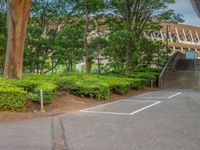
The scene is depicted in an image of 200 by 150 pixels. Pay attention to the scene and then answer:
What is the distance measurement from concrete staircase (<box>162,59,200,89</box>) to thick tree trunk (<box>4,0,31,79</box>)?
62.7ft

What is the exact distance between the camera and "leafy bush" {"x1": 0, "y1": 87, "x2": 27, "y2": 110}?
1278 cm

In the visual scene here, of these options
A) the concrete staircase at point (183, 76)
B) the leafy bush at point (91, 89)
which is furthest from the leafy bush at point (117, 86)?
the concrete staircase at point (183, 76)

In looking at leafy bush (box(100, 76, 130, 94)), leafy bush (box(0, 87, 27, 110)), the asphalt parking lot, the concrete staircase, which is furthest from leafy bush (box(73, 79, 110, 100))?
the concrete staircase

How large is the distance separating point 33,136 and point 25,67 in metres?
24.1

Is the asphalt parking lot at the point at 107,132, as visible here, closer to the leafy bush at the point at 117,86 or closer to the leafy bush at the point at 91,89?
the leafy bush at the point at 91,89

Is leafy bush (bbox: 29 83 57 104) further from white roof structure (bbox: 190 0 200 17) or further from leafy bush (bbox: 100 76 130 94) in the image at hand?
white roof structure (bbox: 190 0 200 17)

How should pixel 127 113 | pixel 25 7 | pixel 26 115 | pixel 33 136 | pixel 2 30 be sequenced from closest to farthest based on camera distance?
pixel 33 136 < pixel 26 115 < pixel 127 113 < pixel 25 7 < pixel 2 30

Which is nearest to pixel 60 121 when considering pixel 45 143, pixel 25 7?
pixel 45 143

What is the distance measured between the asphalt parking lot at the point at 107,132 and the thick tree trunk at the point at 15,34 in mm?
3632

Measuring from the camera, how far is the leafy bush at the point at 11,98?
12781mm

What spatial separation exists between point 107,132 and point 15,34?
7.30 metres

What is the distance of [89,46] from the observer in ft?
109

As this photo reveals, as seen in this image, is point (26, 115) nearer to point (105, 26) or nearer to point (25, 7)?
point (25, 7)

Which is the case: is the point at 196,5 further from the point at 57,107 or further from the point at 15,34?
the point at 57,107
